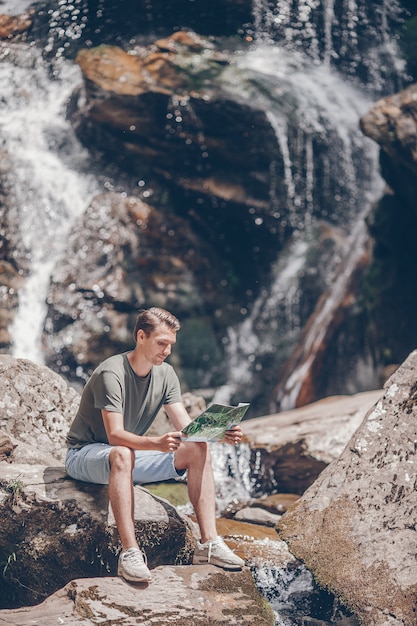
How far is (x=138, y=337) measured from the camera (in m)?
4.69

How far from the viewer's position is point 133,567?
4.14m

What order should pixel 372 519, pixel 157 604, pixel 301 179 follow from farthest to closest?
pixel 301 179
pixel 372 519
pixel 157 604

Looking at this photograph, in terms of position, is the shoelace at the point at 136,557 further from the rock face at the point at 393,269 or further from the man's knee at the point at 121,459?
the rock face at the point at 393,269

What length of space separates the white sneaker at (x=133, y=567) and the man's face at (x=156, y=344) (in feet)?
3.77

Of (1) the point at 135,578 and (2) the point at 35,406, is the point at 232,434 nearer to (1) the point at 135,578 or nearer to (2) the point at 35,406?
(1) the point at 135,578

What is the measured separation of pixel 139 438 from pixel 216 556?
0.87 metres

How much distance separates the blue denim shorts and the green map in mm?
413

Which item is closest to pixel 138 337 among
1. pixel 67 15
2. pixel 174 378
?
pixel 174 378

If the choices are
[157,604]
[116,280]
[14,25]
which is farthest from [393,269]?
[157,604]

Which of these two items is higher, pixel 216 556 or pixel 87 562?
pixel 216 556

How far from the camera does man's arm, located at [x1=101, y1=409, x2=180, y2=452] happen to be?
426 centimetres

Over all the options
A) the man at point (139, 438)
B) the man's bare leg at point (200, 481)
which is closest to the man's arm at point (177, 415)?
the man at point (139, 438)

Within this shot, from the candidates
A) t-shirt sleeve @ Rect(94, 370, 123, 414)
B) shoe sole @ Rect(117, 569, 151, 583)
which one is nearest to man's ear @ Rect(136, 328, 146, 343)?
t-shirt sleeve @ Rect(94, 370, 123, 414)

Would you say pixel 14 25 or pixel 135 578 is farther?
pixel 14 25
